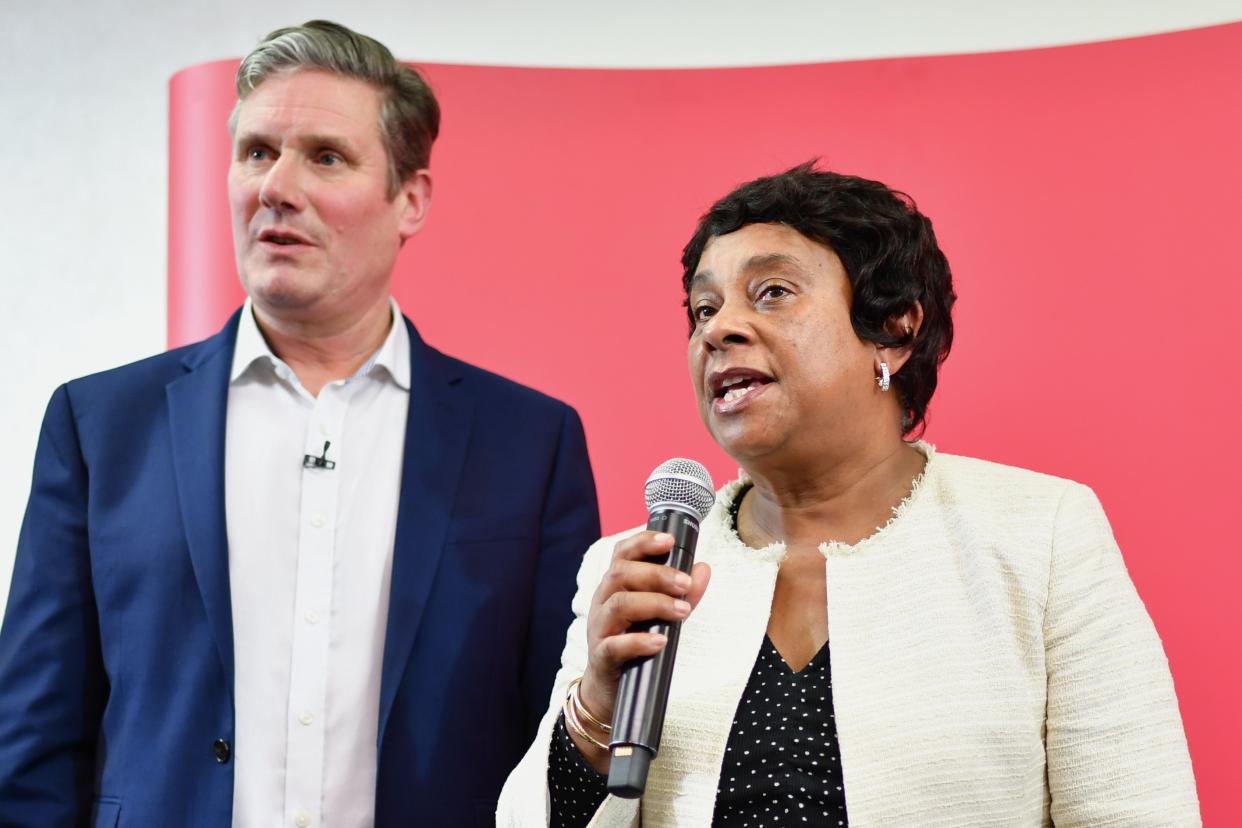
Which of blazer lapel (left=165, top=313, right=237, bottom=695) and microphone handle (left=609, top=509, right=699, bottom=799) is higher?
blazer lapel (left=165, top=313, right=237, bottom=695)

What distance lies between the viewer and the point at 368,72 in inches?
95.7

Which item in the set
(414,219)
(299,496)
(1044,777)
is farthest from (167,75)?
(1044,777)

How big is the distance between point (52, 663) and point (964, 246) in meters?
1.80

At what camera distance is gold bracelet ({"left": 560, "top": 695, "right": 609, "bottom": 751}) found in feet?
6.02

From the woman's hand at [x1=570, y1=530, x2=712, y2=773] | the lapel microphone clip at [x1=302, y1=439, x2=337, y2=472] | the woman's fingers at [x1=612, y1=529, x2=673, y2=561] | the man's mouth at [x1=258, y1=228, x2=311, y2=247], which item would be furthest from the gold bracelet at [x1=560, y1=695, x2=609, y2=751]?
the man's mouth at [x1=258, y1=228, x2=311, y2=247]

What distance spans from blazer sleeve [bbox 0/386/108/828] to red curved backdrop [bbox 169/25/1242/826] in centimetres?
83

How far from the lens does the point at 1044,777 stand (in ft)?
6.07

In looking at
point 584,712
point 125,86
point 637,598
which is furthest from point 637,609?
point 125,86

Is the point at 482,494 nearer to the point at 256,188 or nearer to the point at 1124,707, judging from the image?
the point at 256,188

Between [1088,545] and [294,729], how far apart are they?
1.17 metres

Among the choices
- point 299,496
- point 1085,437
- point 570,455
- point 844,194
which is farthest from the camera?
point 1085,437

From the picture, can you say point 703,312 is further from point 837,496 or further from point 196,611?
point 196,611

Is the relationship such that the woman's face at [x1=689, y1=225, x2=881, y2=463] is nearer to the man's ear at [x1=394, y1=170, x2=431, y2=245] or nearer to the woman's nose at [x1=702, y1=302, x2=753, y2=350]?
the woman's nose at [x1=702, y1=302, x2=753, y2=350]

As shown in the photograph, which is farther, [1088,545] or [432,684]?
[432,684]
